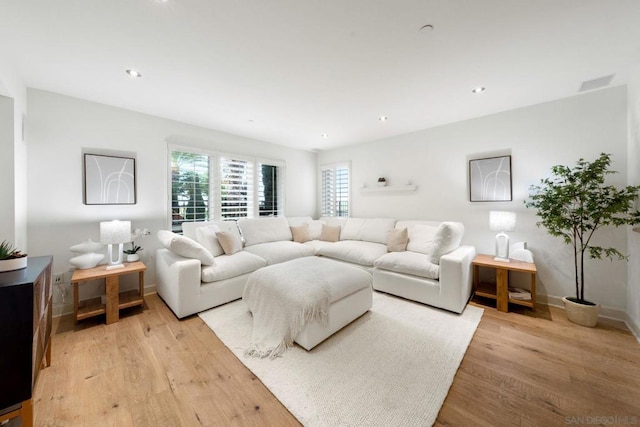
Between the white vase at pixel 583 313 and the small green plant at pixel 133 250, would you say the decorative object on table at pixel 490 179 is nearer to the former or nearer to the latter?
the white vase at pixel 583 313

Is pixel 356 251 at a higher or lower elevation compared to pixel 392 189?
lower

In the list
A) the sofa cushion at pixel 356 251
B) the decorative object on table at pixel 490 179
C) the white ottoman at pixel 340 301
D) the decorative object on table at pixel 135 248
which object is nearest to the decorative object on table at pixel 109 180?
the decorative object on table at pixel 135 248

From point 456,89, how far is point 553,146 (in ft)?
4.96

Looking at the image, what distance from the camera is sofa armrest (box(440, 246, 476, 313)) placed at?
8.55 ft

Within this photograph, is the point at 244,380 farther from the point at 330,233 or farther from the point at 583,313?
the point at 583,313

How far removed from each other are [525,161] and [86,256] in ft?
18.0

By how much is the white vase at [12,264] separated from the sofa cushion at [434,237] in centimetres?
359

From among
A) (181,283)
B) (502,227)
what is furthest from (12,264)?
(502,227)

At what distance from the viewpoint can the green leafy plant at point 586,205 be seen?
2244mm

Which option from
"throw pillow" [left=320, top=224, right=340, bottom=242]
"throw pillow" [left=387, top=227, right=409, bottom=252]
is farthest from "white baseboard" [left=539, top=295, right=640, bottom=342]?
"throw pillow" [left=320, top=224, right=340, bottom=242]

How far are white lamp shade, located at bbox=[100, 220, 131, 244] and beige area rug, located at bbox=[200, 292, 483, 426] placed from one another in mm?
1302

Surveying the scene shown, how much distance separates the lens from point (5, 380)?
3.74 ft

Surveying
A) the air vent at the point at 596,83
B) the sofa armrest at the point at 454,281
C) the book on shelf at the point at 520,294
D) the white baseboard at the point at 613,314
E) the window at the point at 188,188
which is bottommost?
the white baseboard at the point at 613,314

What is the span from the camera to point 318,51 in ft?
6.29
